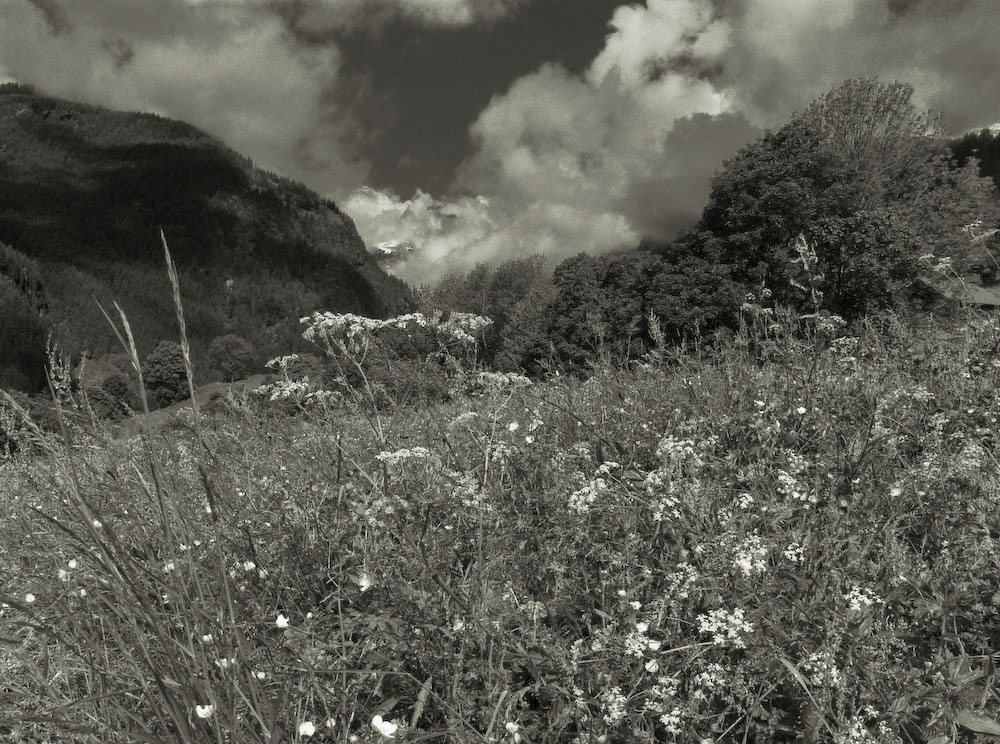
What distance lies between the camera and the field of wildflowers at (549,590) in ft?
7.16

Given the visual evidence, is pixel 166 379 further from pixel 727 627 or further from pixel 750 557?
pixel 727 627

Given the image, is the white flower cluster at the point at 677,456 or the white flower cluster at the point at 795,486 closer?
the white flower cluster at the point at 795,486

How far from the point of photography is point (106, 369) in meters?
181

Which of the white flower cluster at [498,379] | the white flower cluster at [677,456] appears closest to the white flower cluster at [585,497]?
the white flower cluster at [677,456]

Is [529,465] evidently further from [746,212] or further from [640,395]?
[746,212]

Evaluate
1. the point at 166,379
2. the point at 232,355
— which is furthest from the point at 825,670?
the point at 232,355

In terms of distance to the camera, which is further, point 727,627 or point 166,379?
point 166,379

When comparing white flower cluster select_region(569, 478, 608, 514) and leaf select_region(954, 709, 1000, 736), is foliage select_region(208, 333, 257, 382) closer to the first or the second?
white flower cluster select_region(569, 478, 608, 514)

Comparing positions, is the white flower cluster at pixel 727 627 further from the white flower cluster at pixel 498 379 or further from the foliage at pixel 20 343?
the foliage at pixel 20 343

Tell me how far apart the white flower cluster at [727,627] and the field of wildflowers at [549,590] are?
0.02m

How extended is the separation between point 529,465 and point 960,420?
297 centimetres

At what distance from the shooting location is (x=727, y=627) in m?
2.35

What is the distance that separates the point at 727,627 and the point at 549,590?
0.96 metres

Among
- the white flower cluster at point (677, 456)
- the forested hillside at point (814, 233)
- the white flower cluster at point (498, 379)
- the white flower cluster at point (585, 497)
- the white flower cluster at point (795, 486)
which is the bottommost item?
the white flower cluster at point (585, 497)
